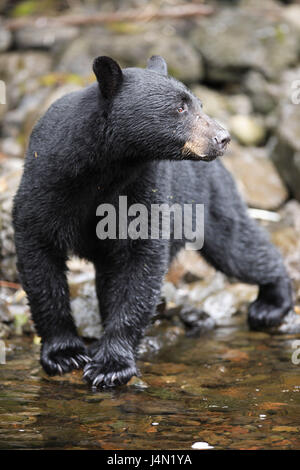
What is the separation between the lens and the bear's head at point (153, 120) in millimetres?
5082

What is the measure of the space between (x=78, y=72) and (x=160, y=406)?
35.3 feet

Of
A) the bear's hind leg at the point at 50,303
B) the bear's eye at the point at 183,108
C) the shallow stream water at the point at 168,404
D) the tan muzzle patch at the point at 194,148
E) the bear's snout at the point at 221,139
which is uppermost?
the bear's eye at the point at 183,108

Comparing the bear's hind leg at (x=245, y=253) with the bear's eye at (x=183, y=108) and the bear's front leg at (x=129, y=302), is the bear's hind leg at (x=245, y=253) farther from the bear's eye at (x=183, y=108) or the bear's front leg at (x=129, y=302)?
the bear's eye at (x=183, y=108)

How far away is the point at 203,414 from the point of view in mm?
4566

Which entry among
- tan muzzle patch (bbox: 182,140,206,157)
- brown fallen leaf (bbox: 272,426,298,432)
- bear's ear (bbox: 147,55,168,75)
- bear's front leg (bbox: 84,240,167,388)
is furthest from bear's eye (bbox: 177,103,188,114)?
brown fallen leaf (bbox: 272,426,298,432)

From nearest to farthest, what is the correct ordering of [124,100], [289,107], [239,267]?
[124,100] → [239,267] → [289,107]

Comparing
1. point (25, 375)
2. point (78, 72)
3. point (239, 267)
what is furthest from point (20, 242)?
point (78, 72)

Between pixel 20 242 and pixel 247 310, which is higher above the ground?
pixel 20 242

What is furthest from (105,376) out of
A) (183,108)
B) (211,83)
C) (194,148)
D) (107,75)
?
(211,83)

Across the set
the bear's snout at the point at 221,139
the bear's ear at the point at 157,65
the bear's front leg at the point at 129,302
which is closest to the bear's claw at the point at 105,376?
the bear's front leg at the point at 129,302

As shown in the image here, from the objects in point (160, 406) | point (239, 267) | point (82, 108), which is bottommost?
point (160, 406)

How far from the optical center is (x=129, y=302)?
223 inches

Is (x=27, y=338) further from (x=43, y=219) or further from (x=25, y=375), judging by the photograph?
(x=43, y=219)

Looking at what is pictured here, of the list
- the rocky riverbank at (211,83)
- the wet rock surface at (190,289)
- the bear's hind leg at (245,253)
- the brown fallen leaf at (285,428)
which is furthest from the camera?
the rocky riverbank at (211,83)
